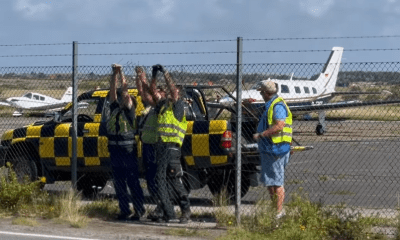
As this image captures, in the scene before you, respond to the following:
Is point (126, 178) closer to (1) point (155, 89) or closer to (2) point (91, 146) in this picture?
(1) point (155, 89)

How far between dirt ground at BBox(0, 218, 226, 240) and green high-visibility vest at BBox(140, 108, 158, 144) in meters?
1.07

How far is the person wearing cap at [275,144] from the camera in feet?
30.2

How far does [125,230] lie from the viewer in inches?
376

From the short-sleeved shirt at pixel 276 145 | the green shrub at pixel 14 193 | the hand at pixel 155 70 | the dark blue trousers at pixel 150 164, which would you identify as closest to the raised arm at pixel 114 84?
the hand at pixel 155 70

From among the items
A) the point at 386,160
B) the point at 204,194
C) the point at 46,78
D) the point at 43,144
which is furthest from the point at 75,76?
the point at 386,160

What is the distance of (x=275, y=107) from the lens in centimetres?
930

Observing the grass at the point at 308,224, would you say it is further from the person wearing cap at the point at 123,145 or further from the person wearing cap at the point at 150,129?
the person wearing cap at the point at 123,145

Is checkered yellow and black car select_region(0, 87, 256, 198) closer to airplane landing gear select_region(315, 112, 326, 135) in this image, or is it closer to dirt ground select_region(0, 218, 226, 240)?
airplane landing gear select_region(315, 112, 326, 135)

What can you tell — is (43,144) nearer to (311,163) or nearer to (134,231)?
(134,231)

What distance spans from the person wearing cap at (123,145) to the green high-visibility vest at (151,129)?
0.27 metres

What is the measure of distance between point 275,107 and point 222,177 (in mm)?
2748

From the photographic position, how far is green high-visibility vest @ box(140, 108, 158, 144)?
1004 centimetres

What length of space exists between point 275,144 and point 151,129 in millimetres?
1728

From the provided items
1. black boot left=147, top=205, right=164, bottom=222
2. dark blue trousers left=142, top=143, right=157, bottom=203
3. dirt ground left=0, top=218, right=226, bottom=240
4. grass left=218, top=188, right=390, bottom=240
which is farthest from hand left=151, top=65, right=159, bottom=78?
grass left=218, top=188, right=390, bottom=240
